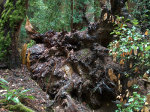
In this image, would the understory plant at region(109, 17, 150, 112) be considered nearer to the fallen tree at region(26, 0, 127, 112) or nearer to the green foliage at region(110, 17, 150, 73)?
the green foliage at region(110, 17, 150, 73)

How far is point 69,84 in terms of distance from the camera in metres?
4.38

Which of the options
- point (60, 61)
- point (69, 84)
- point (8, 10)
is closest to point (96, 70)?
point (69, 84)

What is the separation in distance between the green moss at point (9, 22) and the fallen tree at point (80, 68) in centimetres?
121

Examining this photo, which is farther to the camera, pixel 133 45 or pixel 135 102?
pixel 133 45

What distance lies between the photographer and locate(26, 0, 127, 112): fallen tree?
4301mm

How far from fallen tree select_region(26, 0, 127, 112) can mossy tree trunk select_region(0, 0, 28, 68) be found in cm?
107

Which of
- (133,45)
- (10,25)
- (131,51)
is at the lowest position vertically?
(131,51)

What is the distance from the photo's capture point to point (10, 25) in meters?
4.60

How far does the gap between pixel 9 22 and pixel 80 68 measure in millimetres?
2640

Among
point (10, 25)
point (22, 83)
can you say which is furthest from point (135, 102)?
point (10, 25)

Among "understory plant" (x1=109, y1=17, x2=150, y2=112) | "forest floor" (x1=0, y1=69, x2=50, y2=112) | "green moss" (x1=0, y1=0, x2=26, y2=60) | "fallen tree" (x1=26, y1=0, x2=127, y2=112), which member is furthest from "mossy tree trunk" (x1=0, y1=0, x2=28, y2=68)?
"understory plant" (x1=109, y1=17, x2=150, y2=112)

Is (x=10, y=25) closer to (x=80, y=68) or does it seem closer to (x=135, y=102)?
(x=80, y=68)

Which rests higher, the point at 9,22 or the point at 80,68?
the point at 9,22

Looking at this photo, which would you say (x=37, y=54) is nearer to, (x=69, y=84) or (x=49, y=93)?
(x=49, y=93)
